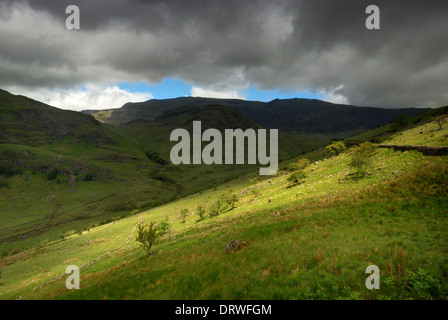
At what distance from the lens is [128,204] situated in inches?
7269

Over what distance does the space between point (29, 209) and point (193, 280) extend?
242 meters
